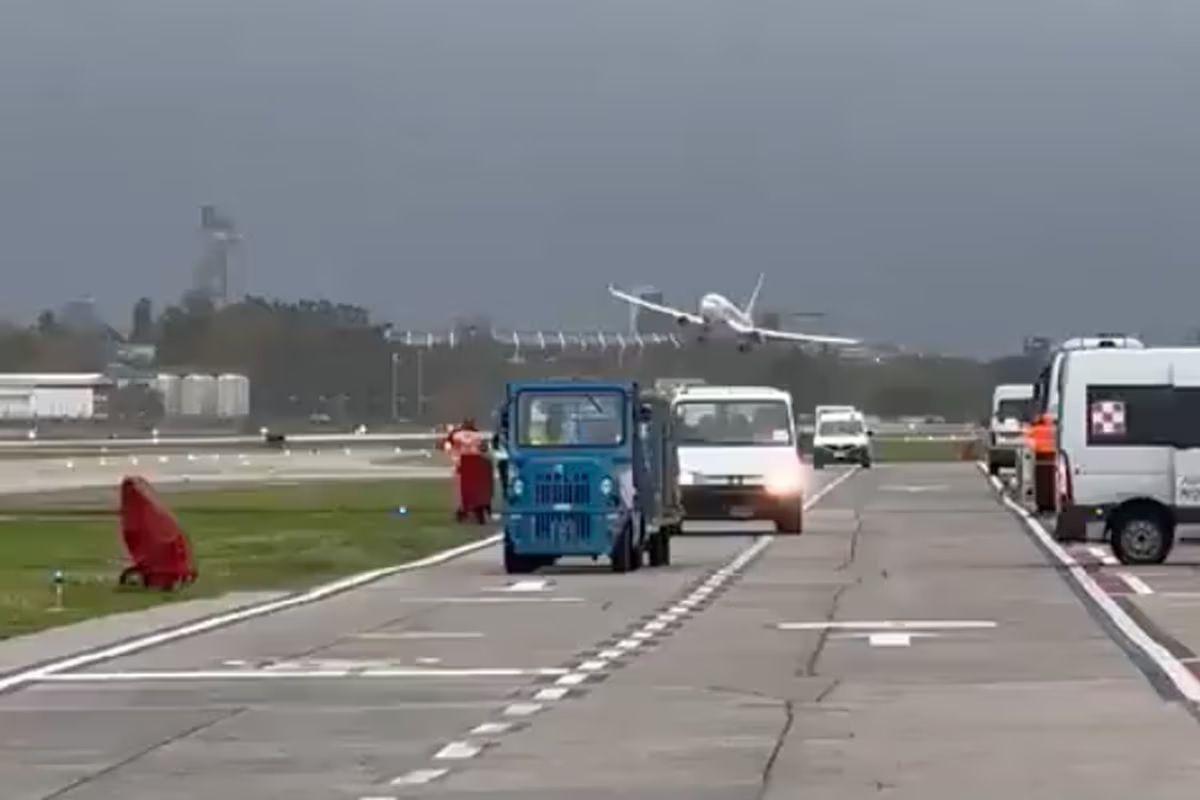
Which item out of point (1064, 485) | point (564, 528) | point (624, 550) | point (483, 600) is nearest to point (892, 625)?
point (483, 600)

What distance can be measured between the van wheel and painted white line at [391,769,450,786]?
23.2 meters

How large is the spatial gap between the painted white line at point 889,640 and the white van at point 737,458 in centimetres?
2205

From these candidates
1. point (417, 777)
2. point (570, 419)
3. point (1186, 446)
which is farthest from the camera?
point (570, 419)

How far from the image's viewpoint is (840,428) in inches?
4067

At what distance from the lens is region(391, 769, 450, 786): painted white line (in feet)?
50.0

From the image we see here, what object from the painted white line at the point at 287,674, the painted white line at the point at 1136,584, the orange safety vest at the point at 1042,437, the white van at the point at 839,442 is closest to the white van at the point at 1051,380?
the orange safety vest at the point at 1042,437

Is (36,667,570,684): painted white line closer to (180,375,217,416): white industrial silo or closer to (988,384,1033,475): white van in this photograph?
(988,384,1033,475): white van

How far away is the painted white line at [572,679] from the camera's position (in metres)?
21.2

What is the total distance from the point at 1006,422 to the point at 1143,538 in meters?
40.8

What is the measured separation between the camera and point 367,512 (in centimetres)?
5772

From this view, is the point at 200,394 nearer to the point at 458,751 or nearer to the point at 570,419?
the point at 570,419

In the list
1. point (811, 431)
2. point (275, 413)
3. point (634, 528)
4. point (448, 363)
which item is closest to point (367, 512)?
point (634, 528)

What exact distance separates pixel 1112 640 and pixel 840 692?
544 cm

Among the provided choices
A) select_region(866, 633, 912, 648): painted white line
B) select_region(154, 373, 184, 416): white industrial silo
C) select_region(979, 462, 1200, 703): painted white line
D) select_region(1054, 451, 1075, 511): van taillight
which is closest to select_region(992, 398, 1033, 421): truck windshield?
select_region(979, 462, 1200, 703): painted white line
